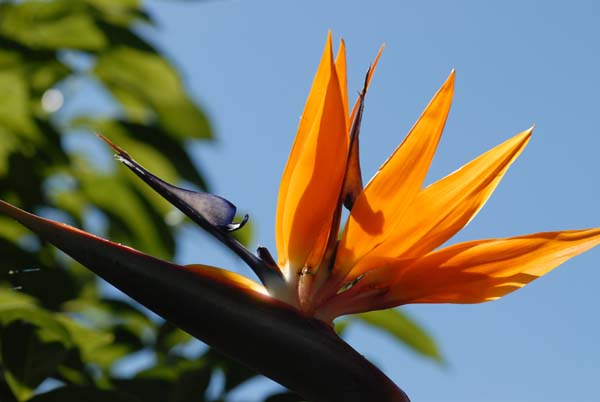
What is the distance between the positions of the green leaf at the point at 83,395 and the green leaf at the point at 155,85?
A: 892 millimetres

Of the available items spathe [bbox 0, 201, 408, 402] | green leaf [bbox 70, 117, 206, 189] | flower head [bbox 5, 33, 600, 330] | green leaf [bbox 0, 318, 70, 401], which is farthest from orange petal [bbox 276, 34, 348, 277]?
green leaf [bbox 70, 117, 206, 189]

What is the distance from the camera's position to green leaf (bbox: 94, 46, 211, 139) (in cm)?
168

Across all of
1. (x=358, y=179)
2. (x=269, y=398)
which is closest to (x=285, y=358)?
(x=358, y=179)

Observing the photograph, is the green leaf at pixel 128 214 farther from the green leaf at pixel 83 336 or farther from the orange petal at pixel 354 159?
the orange petal at pixel 354 159

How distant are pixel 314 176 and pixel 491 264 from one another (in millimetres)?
169

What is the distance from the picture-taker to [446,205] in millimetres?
810

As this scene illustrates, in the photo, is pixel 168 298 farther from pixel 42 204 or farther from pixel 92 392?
pixel 42 204

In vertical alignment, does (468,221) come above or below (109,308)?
above

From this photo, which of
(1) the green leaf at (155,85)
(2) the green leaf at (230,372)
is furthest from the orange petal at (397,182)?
(1) the green leaf at (155,85)

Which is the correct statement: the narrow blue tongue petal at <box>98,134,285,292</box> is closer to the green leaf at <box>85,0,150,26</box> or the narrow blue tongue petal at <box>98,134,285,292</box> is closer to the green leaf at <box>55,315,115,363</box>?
the green leaf at <box>55,315,115,363</box>

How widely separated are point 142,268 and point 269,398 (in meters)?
0.36

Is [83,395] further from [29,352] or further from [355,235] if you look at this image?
[355,235]

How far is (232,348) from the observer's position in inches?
27.3

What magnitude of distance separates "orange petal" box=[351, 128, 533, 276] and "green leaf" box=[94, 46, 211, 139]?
95 centimetres
